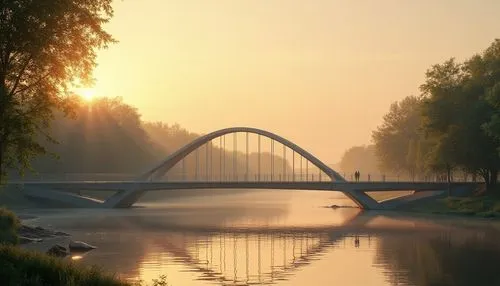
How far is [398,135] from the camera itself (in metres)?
106

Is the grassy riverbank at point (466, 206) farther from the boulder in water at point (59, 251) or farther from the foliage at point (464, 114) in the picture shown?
the boulder in water at point (59, 251)

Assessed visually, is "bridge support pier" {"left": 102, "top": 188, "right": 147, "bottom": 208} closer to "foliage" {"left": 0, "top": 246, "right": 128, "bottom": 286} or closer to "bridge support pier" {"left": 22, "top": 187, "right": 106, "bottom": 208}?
"bridge support pier" {"left": 22, "top": 187, "right": 106, "bottom": 208}

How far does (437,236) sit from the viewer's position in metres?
47.6

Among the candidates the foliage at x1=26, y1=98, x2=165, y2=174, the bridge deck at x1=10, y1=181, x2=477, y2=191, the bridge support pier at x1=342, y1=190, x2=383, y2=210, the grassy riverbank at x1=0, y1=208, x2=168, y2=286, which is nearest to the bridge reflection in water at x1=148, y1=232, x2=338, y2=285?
the grassy riverbank at x1=0, y1=208, x2=168, y2=286

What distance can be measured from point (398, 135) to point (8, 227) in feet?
247

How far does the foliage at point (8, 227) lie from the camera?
36037 mm

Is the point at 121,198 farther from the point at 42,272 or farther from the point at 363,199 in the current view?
the point at 42,272

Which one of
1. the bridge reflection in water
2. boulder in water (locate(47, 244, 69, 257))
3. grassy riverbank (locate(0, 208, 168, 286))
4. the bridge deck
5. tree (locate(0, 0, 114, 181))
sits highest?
tree (locate(0, 0, 114, 181))

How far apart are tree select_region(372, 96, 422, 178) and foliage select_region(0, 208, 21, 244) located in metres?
68.6

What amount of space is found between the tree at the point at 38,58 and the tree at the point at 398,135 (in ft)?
252

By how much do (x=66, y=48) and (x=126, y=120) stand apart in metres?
106

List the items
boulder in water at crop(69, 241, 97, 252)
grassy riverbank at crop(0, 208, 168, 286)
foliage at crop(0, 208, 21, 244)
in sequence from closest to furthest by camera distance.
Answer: grassy riverbank at crop(0, 208, 168, 286) → foliage at crop(0, 208, 21, 244) → boulder in water at crop(69, 241, 97, 252)

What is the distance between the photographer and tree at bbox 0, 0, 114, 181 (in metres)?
24.8

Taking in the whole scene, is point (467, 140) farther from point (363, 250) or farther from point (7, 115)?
point (7, 115)
